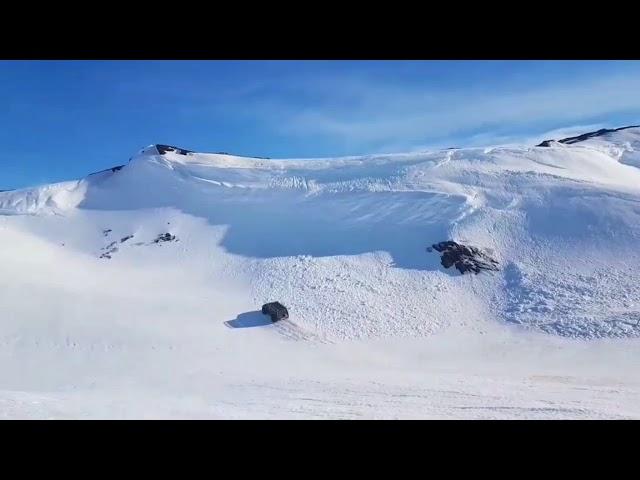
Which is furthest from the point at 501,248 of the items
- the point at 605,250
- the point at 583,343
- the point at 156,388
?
the point at 156,388

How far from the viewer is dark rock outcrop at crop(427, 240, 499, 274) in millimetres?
22031

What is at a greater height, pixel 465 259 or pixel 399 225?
pixel 399 225

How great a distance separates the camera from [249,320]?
19.5 metres

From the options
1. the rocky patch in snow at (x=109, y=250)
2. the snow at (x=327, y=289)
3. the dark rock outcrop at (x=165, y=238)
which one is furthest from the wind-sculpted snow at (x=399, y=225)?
the dark rock outcrop at (x=165, y=238)

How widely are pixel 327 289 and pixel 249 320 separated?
3855mm

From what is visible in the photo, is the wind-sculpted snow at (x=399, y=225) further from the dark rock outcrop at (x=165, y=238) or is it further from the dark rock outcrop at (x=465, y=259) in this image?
the dark rock outcrop at (x=165, y=238)

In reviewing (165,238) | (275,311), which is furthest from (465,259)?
(165,238)

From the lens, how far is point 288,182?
32500mm

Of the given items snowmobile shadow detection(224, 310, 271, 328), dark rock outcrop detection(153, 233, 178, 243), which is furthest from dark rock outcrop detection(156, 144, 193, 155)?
snowmobile shadow detection(224, 310, 271, 328)

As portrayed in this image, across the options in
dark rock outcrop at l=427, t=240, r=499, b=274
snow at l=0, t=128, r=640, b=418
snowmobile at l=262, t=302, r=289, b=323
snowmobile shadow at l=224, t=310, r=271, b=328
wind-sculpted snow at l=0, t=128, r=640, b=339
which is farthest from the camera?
dark rock outcrop at l=427, t=240, r=499, b=274

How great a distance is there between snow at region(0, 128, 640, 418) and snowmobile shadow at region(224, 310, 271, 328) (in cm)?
11

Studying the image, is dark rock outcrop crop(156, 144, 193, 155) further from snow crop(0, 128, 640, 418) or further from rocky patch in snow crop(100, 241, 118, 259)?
rocky patch in snow crop(100, 241, 118, 259)

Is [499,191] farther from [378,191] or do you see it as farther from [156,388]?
[156,388]

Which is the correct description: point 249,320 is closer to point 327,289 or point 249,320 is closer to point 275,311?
point 275,311
